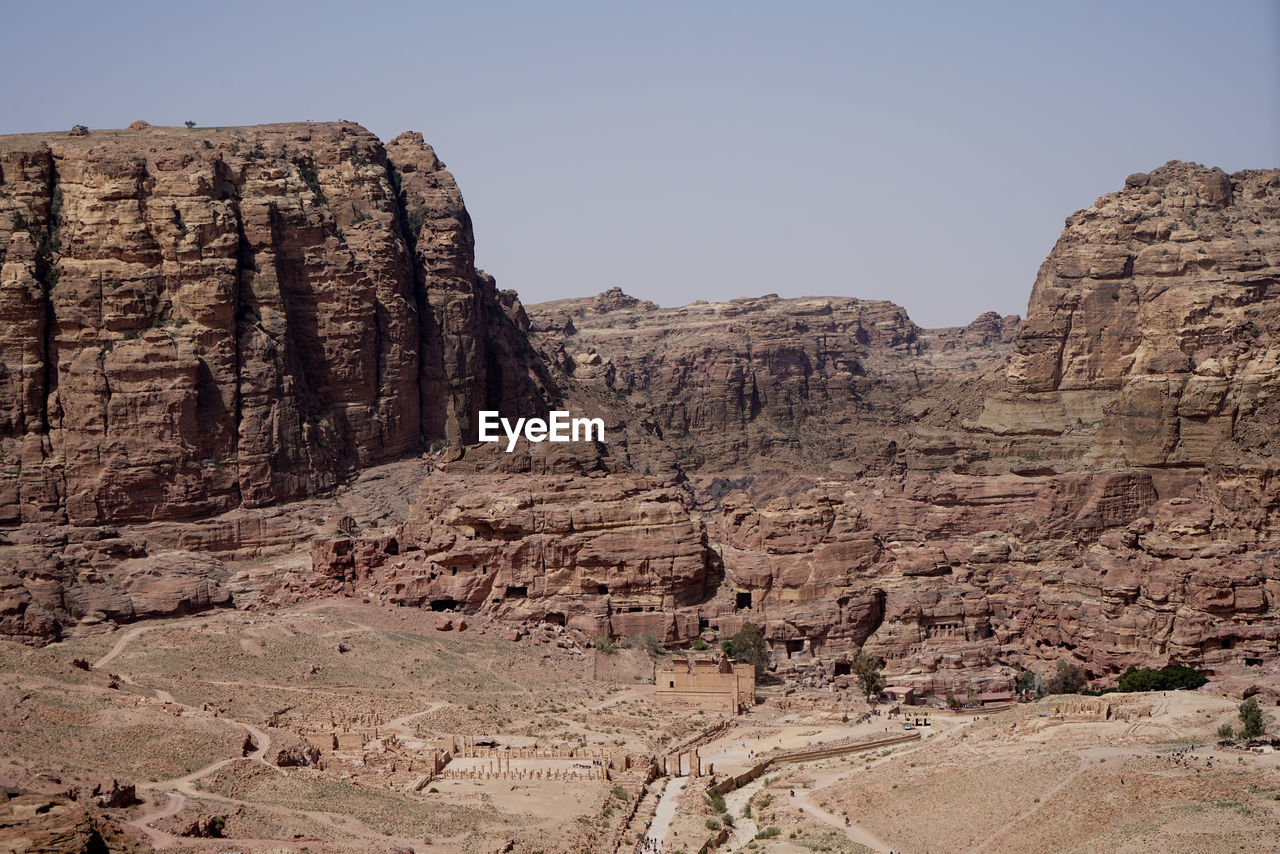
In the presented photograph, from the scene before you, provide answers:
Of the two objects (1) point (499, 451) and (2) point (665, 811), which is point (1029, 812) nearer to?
(2) point (665, 811)

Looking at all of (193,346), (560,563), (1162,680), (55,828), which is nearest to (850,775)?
(1162,680)

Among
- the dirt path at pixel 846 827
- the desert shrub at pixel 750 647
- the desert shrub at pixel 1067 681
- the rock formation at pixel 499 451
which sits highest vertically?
the rock formation at pixel 499 451

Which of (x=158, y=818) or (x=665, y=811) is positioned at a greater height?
(x=158, y=818)

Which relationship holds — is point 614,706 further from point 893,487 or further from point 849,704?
point 893,487

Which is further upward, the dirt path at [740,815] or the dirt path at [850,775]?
the dirt path at [850,775]

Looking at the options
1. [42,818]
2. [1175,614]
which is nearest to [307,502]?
[1175,614]

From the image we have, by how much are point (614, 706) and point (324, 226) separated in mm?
53469

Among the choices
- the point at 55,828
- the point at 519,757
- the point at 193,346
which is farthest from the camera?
the point at 193,346

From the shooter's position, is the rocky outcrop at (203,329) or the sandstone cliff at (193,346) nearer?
the sandstone cliff at (193,346)

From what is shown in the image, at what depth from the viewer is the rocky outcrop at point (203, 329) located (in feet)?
389

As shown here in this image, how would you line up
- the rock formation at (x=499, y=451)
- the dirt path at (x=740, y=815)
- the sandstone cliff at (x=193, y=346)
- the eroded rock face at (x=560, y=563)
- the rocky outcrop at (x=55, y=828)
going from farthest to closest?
1. the sandstone cliff at (x=193, y=346)
2. the rock formation at (x=499, y=451)
3. the eroded rock face at (x=560, y=563)
4. the dirt path at (x=740, y=815)
5. the rocky outcrop at (x=55, y=828)

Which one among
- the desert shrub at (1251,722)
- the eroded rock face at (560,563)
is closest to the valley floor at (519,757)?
the desert shrub at (1251,722)

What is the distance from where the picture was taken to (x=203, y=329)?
12256 cm

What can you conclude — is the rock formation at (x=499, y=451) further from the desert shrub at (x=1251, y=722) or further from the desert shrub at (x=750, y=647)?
the desert shrub at (x=1251, y=722)
